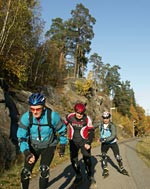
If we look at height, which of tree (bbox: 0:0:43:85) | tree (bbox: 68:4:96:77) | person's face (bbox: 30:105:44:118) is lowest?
person's face (bbox: 30:105:44:118)

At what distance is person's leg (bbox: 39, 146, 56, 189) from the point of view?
603 centimetres

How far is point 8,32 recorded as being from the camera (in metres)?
25.0

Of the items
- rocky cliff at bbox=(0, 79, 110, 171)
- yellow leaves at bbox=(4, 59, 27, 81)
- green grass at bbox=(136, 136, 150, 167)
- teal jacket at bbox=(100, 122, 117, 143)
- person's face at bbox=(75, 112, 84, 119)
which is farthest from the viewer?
yellow leaves at bbox=(4, 59, 27, 81)

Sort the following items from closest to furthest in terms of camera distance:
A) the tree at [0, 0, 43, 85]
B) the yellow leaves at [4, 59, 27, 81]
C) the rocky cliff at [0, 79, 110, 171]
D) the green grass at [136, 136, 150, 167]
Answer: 1. the rocky cliff at [0, 79, 110, 171]
2. the green grass at [136, 136, 150, 167]
3. the tree at [0, 0, 43, 85]
4. the yellow leaves at [4, 59, 27, 81]

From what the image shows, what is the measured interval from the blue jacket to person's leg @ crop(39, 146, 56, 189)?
0.11 meters

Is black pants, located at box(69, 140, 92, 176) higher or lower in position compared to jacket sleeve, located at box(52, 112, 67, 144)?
lower

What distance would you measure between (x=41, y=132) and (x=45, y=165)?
61cm

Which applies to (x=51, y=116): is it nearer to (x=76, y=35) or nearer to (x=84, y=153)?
(x=84, y=153)

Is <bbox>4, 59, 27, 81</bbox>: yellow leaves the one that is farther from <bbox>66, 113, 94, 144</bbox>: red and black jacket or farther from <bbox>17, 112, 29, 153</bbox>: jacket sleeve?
<bbox>17, 112, 29, 153</bbox>: jacket sleeve

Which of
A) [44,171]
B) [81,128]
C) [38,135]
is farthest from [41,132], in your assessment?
[81,128]

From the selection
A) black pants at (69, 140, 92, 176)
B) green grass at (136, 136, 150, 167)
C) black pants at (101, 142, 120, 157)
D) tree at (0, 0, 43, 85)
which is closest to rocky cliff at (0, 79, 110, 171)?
black pants at (101, 142, 120, 157)

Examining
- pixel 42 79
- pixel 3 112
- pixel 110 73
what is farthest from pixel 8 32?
pixel 110 73

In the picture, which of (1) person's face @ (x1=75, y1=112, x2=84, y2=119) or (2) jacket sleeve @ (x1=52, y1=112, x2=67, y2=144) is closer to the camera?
(2) jacket sleeve @ (x1=52, y1=112, x2=67, y2=144)

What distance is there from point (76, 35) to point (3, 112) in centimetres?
5108
